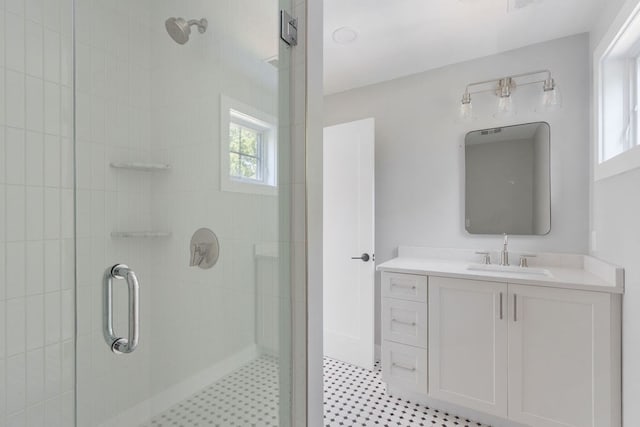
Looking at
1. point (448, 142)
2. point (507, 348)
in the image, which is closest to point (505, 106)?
point (448, 142)

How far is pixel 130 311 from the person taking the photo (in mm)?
919

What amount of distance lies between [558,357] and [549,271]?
1.75 ft

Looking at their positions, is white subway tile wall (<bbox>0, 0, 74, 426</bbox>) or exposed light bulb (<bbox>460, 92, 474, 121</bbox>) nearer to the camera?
white subway tile wall (<bbox>0, 0, 74, 426</bbox>)

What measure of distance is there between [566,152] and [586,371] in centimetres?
137

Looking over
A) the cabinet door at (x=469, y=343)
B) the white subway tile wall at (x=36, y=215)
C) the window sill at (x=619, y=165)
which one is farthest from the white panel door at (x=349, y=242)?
the white subway tile wall at (x=36, y=215)

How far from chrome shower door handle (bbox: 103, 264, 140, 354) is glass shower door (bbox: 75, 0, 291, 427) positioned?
0.05 meters

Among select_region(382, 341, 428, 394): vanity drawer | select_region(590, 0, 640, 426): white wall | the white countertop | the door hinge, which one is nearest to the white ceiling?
select_region(590, 0, 640, 426): white wall

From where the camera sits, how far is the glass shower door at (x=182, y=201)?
3.40 feet

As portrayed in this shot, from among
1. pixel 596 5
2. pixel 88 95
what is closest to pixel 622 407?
pixel 596 5

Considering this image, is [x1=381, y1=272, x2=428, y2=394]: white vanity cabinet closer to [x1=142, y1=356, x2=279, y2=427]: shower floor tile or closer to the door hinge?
[x1=142, y1=356, x2=279, y2=427]: shower floor tile

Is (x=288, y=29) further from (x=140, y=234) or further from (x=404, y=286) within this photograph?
(x=404, y=286)

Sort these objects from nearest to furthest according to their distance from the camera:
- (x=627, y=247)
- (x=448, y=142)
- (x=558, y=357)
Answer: (x=627, y=247)
(x=558, y=357)
(x=448, y=142)

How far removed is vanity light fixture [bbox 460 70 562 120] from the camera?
2062 millimetres

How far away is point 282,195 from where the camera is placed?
1.13 meters
